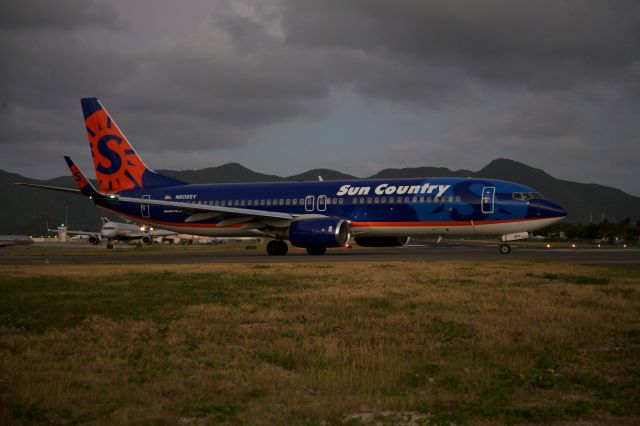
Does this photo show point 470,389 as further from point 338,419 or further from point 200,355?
point 200,355

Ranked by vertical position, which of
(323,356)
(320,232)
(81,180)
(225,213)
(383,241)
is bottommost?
(323,356)

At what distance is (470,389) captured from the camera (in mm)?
5434

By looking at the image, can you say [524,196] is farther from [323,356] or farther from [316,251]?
[323,356]

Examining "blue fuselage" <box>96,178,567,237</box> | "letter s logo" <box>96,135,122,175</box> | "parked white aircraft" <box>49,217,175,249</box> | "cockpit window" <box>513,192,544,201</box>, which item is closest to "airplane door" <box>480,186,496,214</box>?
"blue fuselage" <box>96,178,567,237</box>

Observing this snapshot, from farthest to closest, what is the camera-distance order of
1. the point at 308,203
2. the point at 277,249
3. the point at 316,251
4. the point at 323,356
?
1. the point at 277,249
2. the point at 308,203
3. the point at 316,251
4. the point at 323,356

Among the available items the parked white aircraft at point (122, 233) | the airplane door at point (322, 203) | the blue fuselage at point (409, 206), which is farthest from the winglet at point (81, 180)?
the parked white aircraft at point (122, 233)

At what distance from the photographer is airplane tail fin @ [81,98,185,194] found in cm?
3619

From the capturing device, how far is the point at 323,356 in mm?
6676

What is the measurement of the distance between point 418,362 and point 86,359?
145 inches

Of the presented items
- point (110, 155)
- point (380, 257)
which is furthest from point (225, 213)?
point (110, 155)

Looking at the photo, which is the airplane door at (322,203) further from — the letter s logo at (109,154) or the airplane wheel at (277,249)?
the letter s logo at (109,154)

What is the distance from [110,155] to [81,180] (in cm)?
370

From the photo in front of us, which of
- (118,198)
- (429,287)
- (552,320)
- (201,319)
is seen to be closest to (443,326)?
(552,320)

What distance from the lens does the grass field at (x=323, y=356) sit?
4934mm
